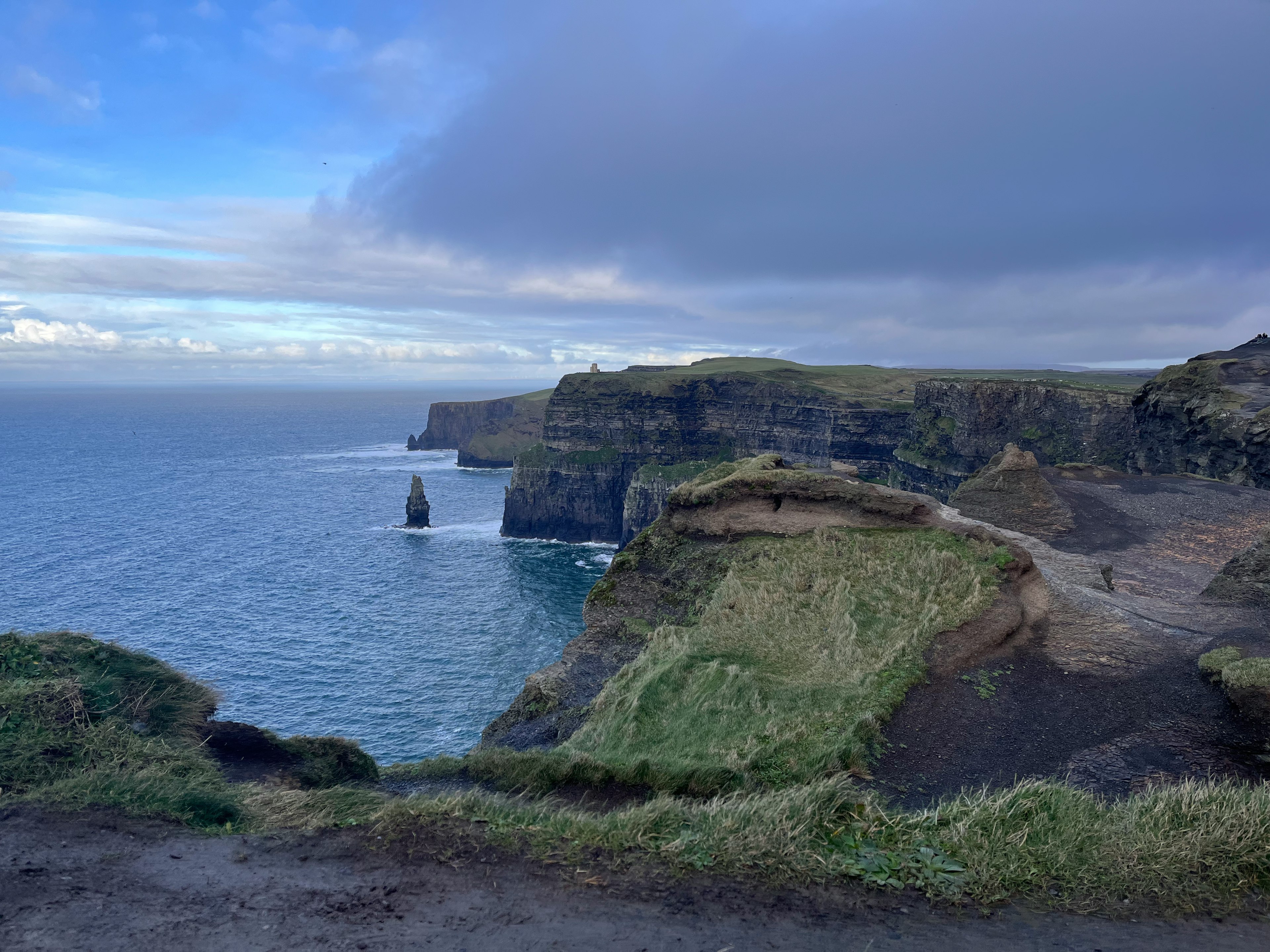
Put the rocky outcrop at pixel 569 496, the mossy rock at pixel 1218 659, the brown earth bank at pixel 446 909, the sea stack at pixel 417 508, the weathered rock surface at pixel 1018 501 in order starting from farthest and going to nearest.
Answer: the rocky outcrop at pixel 569 496 → the sea stack at pixel 417 508 → the weathered rock surface at pixel 1018 501 → the mossy rock at pixel 1218 659 → the brown earth bank at pixel 446 909

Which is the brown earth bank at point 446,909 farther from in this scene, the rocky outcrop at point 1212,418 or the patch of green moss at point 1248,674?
the rocky outcrop at point 1212,418

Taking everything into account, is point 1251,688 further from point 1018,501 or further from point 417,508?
point 417,508

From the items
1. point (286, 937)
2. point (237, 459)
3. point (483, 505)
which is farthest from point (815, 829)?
point (237, 459)

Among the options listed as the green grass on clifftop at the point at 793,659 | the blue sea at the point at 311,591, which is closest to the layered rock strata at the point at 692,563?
the green grass on clifftop at the point at 793,659

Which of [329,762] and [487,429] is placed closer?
[329,762]

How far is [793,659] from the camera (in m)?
14.6

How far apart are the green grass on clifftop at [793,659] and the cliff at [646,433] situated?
200ft

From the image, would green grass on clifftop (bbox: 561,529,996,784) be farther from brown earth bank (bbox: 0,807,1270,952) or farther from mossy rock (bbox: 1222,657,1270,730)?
mossy rock (bbox: 1222,657,1270,730)

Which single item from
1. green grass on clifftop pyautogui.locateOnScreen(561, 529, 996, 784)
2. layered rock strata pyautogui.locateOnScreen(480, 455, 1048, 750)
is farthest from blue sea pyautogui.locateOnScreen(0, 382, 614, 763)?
green grass on clifftop pyautogui.locateOnScreen(561, 529, 996, 784)

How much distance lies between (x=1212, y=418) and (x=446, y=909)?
45.6 meters

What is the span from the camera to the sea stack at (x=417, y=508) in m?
76.5

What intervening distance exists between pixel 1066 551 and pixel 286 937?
23.4m

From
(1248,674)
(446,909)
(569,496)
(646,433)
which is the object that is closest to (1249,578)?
(1248,674)

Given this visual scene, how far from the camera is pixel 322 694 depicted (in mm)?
35469
